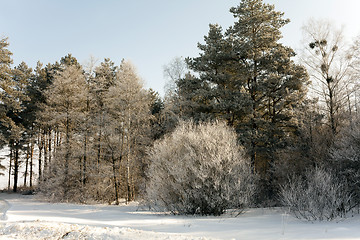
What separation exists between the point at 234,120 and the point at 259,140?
3.55 meters

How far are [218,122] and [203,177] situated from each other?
17.6ft

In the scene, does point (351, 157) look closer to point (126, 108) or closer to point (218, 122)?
point (218, 122)

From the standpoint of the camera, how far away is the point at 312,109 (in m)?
17.2

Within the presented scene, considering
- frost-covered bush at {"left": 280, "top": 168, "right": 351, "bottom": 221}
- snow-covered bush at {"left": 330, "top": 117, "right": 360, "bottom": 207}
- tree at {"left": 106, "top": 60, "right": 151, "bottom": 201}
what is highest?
tree at {"left": 106, "top": 60, "right": 151, "bottom": 201}

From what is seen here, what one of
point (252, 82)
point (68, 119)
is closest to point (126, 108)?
point (68, 119)

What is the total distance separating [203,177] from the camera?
12.2 m

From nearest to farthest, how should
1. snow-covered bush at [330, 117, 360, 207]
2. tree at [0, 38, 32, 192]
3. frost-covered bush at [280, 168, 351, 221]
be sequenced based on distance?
frost-covered bush at [280, 168, 351, 221] < snow-covered bush at [330, 117, 360, 207] < tree at [0, 38, 32, 192]

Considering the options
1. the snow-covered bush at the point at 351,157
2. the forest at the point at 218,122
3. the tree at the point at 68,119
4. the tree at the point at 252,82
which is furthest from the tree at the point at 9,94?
the snow-covered bush at the point at 351,157

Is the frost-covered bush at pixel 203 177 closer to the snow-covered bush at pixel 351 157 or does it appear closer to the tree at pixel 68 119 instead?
the snow-covered bush at pixel 351 157

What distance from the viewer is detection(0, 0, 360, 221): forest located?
12.9 m

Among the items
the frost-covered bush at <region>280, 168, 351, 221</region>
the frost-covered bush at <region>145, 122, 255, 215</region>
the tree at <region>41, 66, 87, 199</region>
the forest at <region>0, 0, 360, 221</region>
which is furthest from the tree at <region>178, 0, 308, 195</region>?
the tree at <region>41, 66, 87, 199</region>

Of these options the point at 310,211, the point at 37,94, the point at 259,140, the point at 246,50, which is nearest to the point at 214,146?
the point at 310,211

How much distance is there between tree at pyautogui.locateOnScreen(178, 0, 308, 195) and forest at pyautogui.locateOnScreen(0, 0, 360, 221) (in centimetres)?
8

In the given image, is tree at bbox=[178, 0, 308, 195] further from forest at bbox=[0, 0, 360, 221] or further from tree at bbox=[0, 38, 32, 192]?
tree at bbox=[0, 38, 32, 192]
